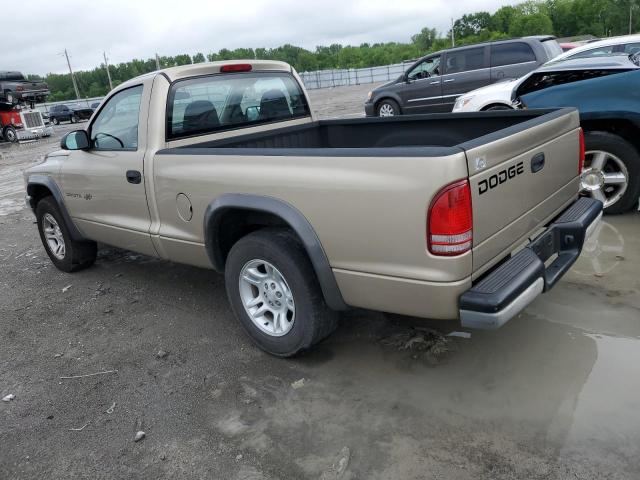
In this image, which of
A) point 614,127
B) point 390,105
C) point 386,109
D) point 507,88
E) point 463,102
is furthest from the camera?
point 386,109

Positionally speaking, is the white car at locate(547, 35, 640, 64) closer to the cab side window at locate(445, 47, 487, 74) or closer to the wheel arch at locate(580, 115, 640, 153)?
the wheel arch at locate(580, 115, 640, 153)

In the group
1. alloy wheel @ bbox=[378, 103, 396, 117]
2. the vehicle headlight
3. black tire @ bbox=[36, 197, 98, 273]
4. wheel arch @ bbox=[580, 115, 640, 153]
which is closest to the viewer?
wheel arch @ bbox=[580, 115, 640, 153]

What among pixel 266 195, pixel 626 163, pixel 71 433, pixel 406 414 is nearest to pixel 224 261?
pixel 266 195

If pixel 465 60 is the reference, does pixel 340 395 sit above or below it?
below

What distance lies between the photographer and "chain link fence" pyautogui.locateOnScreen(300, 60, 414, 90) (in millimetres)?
49125

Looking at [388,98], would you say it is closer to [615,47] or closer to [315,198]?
[615,47]

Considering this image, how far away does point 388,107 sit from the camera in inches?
533

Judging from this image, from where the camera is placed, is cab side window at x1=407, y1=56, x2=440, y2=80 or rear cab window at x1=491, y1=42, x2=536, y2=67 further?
cab side window at x1=407, y1=56, x2=440, y2=80

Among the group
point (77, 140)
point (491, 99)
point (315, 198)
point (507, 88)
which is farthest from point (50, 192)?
point (507, 88)

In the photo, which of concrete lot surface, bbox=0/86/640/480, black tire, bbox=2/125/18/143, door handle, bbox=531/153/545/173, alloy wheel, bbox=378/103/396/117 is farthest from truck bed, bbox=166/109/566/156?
black tire, bbox=2/125/18/143

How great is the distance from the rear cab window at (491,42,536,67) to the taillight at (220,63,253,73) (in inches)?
320

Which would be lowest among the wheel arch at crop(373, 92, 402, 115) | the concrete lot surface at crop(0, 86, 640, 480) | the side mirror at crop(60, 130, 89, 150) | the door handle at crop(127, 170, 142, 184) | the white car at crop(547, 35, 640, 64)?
the concrete lot surface at crop(0, 86, 640, 480)

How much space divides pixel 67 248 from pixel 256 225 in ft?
9.13

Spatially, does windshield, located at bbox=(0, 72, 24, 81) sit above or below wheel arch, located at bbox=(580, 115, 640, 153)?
above
